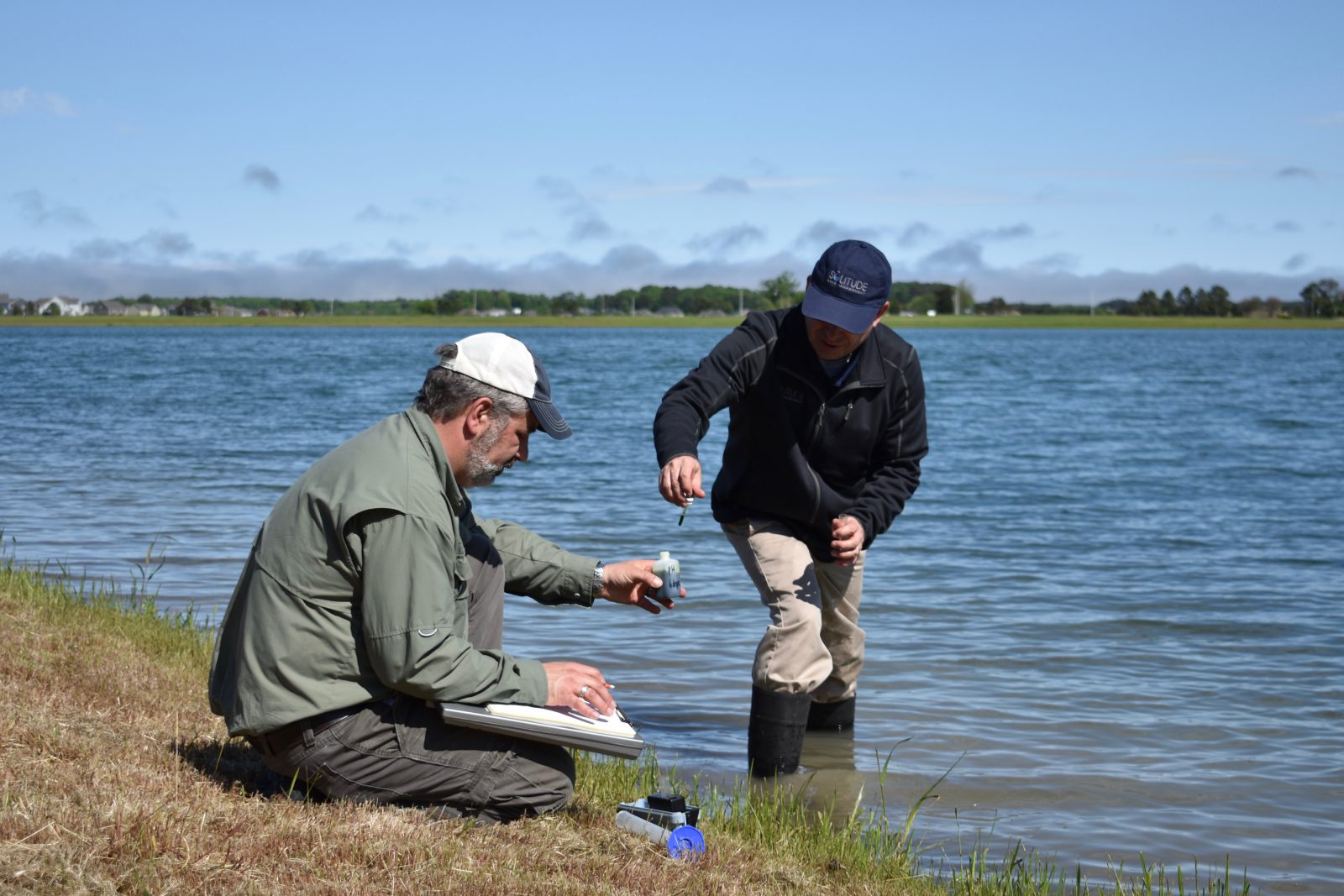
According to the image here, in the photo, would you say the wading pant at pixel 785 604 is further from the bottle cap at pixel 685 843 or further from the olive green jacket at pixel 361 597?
the olive green jacket at pixel 361 597

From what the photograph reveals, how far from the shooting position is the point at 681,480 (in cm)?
534

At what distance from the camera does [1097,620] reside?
10.8m

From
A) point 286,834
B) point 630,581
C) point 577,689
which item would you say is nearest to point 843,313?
point 630,581

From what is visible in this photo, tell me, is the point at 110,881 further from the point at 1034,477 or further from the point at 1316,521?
the point at 1034,477

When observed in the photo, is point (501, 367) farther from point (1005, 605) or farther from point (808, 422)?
point (1005, 605)

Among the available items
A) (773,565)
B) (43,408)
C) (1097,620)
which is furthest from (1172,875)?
(43,408)

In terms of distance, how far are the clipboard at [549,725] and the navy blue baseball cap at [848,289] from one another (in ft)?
6.72

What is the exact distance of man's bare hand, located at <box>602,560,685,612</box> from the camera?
5.18 m

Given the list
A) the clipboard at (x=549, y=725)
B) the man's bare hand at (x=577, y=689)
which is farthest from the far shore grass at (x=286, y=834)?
the man's bare hand at (x=577, y=689)

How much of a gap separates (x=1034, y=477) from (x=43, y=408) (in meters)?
23.6

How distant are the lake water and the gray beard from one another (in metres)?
2.29

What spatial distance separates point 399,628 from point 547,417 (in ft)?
2.82

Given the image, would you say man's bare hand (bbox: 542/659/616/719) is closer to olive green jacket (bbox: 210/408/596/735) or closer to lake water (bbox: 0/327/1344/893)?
olive green jacket (bbox: 210/408/596/735)

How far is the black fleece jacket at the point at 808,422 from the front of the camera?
6.00m
